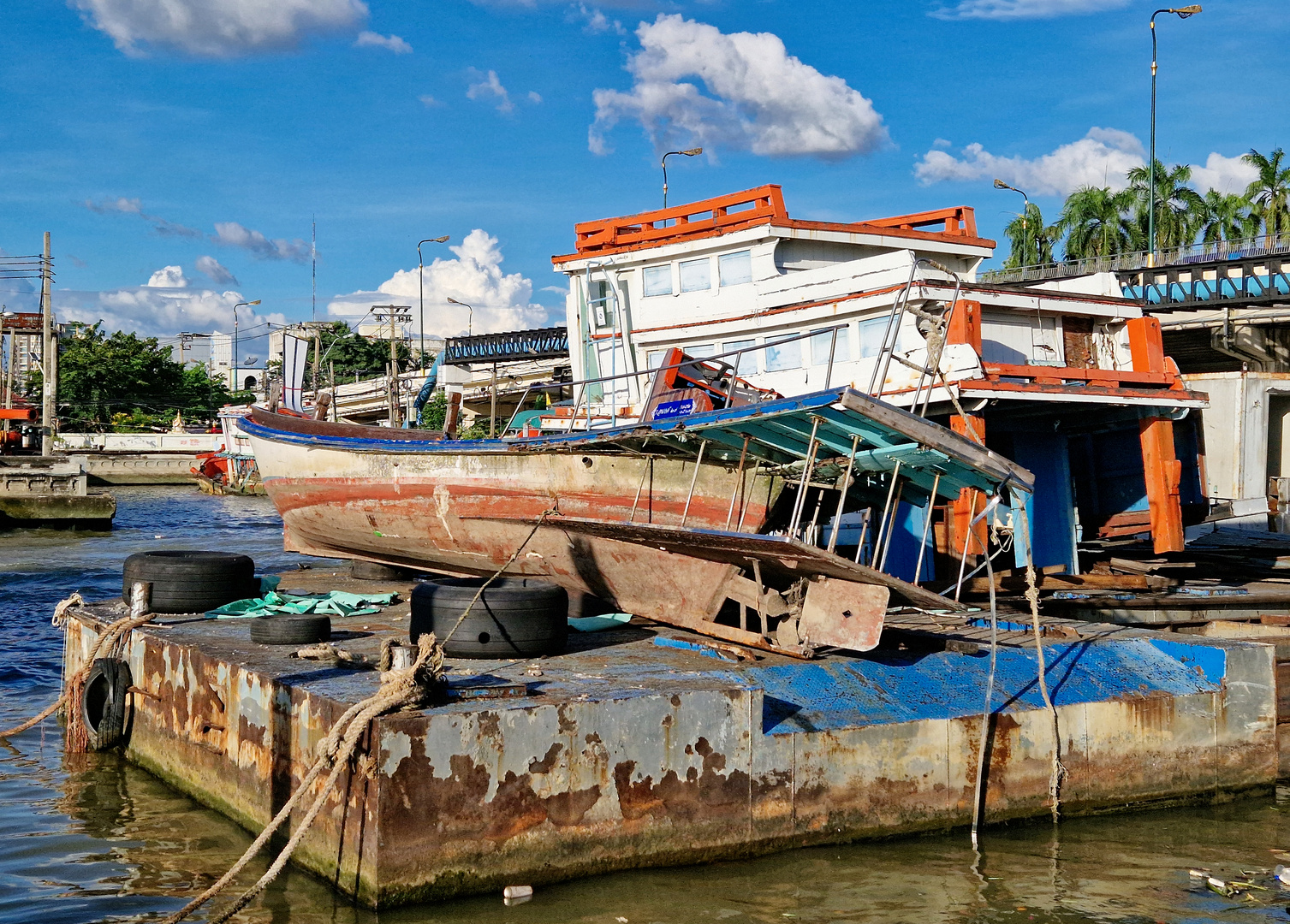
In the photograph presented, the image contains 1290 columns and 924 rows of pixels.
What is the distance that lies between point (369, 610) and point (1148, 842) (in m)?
7.63

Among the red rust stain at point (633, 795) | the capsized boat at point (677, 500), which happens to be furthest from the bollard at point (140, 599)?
the red rust stain at point (633, 795)

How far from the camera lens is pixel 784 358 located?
54.3 feet

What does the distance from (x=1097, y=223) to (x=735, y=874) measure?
197 feet

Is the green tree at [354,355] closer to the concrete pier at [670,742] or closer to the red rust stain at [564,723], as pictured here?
the concrete pier at [670,742]

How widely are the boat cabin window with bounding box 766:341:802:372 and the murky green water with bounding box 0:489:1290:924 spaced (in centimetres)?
837

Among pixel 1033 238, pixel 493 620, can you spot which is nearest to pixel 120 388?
pixel 1033 238

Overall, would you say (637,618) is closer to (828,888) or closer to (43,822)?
(828,888)

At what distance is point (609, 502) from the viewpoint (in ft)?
44.0

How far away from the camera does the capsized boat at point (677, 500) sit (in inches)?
376

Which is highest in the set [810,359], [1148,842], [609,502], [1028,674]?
[810,359]

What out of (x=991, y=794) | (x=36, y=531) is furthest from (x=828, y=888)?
(x=36, y=531)

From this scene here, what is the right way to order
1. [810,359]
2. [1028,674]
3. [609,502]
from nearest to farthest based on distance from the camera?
[1028,674] < [609,502] < [810,359]

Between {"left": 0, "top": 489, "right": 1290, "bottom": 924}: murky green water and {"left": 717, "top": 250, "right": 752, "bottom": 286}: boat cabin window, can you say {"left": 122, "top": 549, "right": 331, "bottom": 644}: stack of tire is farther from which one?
{"left": 717, "top": 250, "right": 752, "bottom": 286}: boat cabin window

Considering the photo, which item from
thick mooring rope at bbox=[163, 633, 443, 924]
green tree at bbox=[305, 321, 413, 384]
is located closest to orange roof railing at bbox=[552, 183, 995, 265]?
thick mooring rope at bbox=[163, 633, 443, 924]
